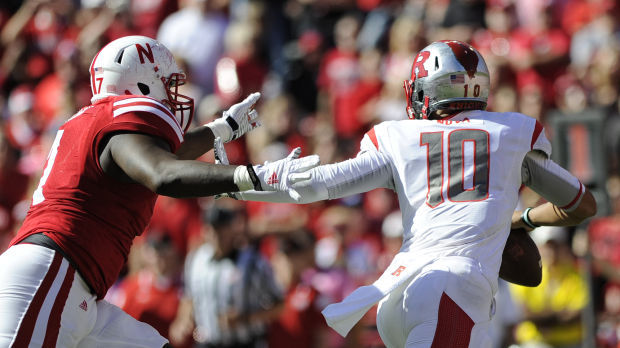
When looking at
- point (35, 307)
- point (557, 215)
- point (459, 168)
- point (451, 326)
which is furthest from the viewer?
point (557, 215)

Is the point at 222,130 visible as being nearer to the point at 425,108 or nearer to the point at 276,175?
the point at 425,108

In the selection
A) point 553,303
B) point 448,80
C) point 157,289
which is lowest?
point 553,303

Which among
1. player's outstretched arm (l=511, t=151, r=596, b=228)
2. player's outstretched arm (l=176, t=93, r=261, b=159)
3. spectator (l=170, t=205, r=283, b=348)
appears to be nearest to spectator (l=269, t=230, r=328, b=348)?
spectator (l=170, t=205, r=283, b=348)

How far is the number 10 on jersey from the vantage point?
14.1 ft

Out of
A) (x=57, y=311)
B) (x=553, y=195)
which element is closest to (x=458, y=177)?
(x=553, y=195)

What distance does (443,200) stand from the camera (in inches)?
170

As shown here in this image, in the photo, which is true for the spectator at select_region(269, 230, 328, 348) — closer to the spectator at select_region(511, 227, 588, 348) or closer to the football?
the spectator at select_region(511, 227, 588, 348)

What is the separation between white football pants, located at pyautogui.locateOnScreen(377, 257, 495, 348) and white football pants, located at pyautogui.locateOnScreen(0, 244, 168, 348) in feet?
4.73

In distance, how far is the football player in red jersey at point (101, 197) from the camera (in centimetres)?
388

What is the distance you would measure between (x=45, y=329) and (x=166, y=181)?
0.88 m

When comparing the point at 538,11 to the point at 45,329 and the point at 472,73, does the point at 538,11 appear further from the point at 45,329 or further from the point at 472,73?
the point at 45,329

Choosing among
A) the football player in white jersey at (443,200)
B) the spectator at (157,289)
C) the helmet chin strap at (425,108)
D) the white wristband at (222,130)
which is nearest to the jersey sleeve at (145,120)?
the football player in white jersey at (443,200)

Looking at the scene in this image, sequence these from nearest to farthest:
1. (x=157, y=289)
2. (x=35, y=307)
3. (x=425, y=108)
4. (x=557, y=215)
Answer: (x=35, y=307)
(x=425, y=108)
(x=557, y=215)
(x=157, y=289)

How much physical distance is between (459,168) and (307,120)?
6.69 metres
